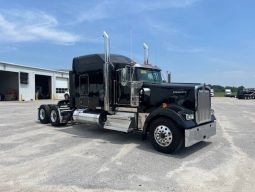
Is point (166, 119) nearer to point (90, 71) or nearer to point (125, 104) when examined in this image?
point (125, 104)

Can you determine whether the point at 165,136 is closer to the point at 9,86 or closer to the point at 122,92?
the point at 122,92

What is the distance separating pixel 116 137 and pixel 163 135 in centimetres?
262

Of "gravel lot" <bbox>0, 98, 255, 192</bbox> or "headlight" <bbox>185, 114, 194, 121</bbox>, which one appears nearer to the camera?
"gravel lot" <bbox>0, 98, 255, 192</bbox>

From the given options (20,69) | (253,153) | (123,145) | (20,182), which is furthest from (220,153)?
(20,69)

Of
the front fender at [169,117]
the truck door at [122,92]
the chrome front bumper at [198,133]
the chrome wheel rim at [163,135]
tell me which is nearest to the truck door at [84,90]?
the truck door at [122,92]

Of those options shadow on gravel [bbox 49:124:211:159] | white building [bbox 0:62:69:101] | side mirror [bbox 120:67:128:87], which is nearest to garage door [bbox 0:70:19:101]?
white building [bbox 0:62:69:101]

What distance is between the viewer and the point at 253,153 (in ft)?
26.2

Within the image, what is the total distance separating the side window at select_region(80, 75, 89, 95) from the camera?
1148 cm

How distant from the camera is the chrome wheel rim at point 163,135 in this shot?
7.87 m

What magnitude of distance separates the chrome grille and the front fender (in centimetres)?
41

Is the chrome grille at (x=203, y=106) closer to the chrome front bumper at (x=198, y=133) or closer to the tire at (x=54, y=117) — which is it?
the chrome front bumper at (x=198, y=133)

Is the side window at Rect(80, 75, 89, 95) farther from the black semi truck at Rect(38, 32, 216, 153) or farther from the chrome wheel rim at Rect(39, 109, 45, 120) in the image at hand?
the chrome wheel rim at Rect(39, 109, 45, 120)

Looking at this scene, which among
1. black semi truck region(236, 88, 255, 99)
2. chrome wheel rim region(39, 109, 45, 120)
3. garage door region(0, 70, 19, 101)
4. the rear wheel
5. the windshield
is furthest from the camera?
black semi truck region(236, 88, 255, 99)

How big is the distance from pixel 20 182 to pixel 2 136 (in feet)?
17.4
